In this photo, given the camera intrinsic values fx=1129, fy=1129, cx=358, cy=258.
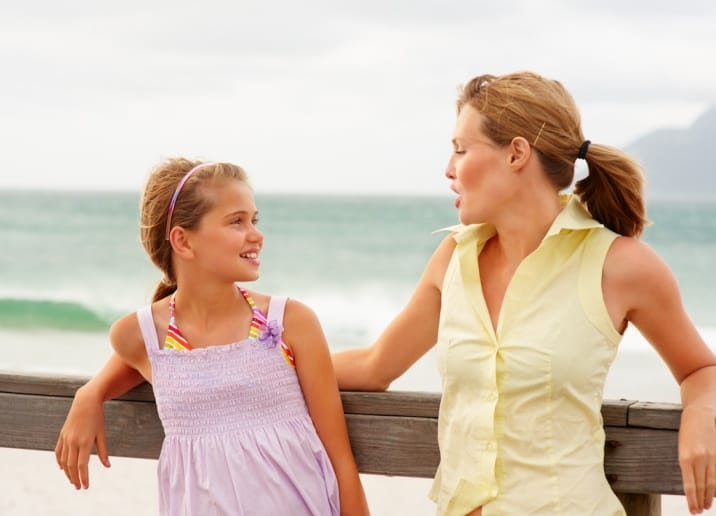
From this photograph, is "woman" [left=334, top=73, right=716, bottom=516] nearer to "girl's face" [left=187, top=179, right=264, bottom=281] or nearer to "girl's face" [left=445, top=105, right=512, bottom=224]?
"girl's face" [left=445, top=105, right=512, bottom=224]

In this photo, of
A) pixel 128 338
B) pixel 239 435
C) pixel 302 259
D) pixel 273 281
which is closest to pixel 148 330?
pixel 128 338

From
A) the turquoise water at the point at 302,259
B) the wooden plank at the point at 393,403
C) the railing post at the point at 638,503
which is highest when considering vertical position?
the wooden plank at the point at 393,403

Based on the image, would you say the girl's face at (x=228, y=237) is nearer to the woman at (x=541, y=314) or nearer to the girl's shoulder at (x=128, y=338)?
the girl's shoulder at (x=128, y=338)

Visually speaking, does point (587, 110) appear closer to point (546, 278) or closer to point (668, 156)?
point (668, 156)

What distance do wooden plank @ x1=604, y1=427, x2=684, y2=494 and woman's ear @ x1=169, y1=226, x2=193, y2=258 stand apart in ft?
3.13

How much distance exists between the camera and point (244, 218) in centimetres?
243

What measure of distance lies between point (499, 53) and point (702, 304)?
482 inches

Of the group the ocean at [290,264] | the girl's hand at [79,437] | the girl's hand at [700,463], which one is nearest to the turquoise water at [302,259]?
the ocean at [290,264]

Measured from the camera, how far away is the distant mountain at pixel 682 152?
23922 mm

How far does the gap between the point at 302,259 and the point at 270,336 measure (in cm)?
1750

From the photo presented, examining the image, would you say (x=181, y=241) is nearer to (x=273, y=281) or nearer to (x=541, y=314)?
(x=541, y=314)

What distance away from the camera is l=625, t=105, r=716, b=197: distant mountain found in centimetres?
2392

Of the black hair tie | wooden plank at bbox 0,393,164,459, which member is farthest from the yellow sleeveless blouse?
wooden plank at bbox 0,393,164,459

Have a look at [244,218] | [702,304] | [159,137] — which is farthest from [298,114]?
[244,218]
